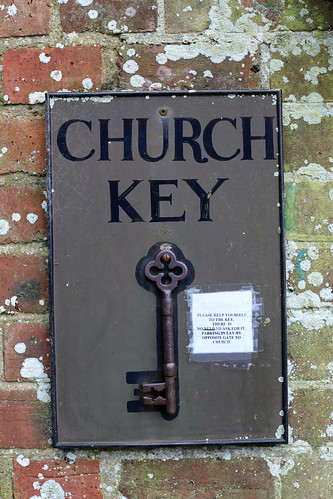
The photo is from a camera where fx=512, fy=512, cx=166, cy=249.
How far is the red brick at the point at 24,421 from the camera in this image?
1025 mm

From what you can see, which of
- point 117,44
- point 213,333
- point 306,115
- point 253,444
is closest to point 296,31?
point 306,115

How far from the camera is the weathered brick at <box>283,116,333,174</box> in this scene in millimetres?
1027

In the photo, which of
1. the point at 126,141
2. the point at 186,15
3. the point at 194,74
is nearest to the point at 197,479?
the point at 126,141

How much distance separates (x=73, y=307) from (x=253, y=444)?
0.44 metres

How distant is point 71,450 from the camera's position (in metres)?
1.02

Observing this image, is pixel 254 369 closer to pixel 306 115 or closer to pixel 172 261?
pixel 172 261

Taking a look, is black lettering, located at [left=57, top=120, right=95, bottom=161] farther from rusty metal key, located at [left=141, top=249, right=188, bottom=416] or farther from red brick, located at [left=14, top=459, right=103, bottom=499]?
red brick, located at [left=14, top=459, right=103, bottom=499]

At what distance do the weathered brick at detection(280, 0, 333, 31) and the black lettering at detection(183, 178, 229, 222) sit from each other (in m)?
0.35

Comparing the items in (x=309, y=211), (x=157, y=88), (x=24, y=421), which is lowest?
(x=24, y=421)

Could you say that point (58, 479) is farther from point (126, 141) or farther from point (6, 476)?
point (126, 141)

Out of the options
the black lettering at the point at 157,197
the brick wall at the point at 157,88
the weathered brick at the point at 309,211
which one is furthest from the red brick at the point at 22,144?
the weathered brick at the point at 309,211

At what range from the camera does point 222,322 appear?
1002mm

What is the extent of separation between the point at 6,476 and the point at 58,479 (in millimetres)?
106

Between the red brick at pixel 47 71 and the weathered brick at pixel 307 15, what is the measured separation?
39 cm
